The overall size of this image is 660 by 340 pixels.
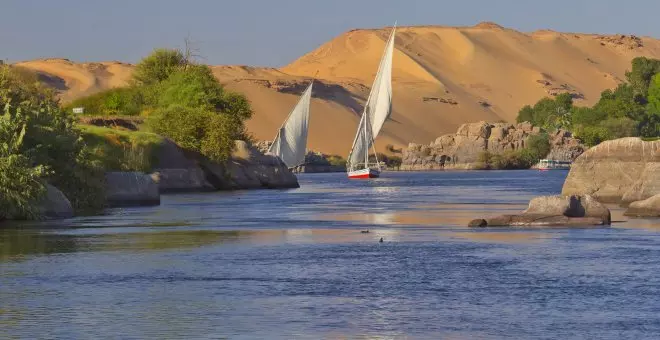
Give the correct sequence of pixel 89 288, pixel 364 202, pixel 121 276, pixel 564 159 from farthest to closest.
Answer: pixel 564 159, pixel 364 202, pixel 121 276, pixel 89 288

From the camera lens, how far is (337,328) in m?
17.3

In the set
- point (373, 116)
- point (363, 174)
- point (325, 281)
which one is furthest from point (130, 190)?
point (373, 116)

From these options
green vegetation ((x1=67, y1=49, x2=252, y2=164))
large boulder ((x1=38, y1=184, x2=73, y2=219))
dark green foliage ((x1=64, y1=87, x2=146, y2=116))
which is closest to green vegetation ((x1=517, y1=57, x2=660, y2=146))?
dark green foliage ((x1=64, y1=87, x2=146, y2=116))

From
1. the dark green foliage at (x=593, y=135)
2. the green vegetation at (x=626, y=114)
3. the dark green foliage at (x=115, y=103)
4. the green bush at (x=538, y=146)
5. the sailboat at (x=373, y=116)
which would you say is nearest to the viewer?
the dark green foliage at (x=115, y=103)

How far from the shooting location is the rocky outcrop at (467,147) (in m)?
186

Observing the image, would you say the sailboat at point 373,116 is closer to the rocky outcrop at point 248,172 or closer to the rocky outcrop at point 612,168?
the rocky outcrop at point 248,172

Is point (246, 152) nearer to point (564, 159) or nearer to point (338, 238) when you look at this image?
point (338, 238)

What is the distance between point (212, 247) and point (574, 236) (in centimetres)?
828

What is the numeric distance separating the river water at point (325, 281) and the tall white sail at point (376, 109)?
75.4 meters

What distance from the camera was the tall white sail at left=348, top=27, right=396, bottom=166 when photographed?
112875 mm

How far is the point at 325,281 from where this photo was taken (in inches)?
885

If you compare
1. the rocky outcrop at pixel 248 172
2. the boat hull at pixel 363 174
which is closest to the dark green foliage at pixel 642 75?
the boat hull at pixel 363 174

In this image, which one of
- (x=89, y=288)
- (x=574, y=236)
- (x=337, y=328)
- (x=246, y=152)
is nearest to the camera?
(x=337, y=328)

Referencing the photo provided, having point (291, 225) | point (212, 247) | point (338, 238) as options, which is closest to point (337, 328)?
point (212, 247)
